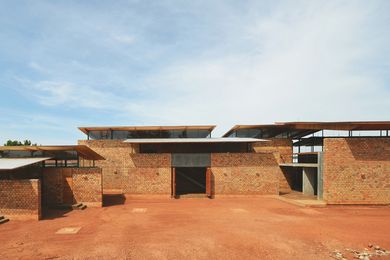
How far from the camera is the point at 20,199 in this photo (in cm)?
1262

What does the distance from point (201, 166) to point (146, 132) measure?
26.9 ft

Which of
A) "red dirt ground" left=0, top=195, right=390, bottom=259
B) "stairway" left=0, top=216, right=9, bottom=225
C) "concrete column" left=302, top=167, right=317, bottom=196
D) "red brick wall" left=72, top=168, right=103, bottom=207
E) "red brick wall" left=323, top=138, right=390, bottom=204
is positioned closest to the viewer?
"red dirt ground" left=0, top=195, right=390, bottom=259

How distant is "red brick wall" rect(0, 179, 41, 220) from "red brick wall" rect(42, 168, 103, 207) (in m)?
3.15

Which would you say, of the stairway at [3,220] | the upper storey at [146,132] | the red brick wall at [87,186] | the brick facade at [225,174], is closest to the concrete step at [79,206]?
the red brick wall at [87,186]

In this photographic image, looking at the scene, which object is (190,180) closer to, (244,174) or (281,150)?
(244,174)

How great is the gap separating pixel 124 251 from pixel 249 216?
8023 mm

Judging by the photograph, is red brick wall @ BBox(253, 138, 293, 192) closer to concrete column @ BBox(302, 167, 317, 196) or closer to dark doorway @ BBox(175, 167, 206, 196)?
concrete column @ BBox(302, 167, 317, 196)

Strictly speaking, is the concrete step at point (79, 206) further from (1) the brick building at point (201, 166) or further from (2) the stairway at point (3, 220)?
(2) the stairway at point (3, 220)

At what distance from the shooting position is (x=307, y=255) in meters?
8.38

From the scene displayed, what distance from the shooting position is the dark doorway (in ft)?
79.2

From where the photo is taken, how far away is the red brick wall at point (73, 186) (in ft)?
51.8

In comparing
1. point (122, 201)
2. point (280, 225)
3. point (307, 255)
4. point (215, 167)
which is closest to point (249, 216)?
point (280, 225)

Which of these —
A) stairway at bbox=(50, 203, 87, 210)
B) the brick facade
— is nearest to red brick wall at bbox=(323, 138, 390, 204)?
the brick facade

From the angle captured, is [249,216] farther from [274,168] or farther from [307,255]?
[274,168]
